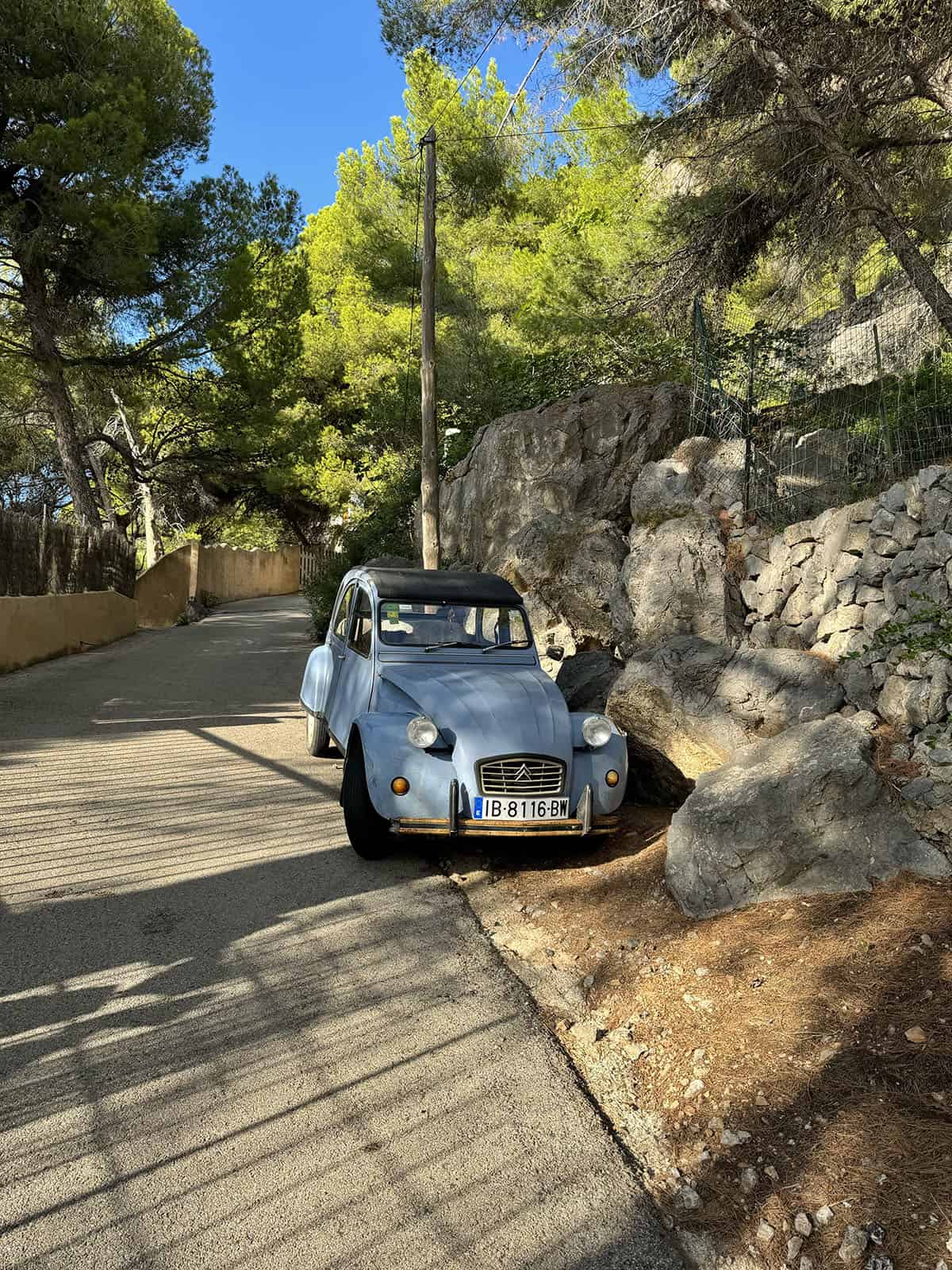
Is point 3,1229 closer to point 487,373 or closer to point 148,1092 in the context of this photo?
point 148,1092

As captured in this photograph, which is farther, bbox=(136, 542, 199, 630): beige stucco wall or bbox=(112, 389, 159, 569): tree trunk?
bbox=(112, 389, 159, 569): tree trunk

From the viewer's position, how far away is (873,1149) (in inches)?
104

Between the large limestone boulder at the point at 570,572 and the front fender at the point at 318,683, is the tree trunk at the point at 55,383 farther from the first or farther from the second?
the front fender at the point at 318,683

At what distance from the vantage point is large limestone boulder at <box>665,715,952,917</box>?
4.26m

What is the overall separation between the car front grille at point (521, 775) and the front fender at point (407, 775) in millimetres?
199

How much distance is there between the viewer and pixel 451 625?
6.71 metres

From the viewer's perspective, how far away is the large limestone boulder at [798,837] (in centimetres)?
426

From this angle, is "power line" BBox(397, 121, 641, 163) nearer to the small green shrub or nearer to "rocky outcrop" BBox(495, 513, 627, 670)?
"rocky outcrop" BBox(495, 513, 627, 670)

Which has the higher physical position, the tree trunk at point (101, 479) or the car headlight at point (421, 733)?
the tree trunk at point (101, 479)

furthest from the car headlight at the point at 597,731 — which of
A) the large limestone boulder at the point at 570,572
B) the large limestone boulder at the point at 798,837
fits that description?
the large limestone boulder at the point at 570,572

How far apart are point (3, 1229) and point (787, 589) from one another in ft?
21.6

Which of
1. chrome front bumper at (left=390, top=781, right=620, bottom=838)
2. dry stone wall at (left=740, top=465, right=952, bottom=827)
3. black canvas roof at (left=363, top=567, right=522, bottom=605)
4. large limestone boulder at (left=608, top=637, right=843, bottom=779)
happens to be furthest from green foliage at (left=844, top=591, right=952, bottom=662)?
black canvas roof at (left=363, top=567, right=522, bottom=605)

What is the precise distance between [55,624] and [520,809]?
469 inches

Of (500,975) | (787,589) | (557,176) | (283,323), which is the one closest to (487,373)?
(283,323)
